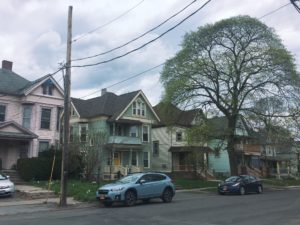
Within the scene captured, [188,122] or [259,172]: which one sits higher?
[188,122]

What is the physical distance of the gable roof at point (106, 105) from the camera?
1710 inches

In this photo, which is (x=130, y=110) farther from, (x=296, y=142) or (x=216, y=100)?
(x=296, y=142)

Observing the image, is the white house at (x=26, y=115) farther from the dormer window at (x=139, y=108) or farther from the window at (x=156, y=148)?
the window at (x=156, y=148)

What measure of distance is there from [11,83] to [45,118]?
443cm

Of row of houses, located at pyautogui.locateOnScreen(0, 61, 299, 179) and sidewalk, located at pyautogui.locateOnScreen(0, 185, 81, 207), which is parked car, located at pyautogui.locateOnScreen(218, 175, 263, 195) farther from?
sidewalk, located at pyautogui.locateOnScreen(0, 185, 81, 207)

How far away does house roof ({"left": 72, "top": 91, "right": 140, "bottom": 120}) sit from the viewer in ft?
143

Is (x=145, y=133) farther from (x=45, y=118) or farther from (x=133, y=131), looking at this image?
(x=45, y=118)

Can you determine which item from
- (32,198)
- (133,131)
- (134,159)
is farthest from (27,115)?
(32,198)

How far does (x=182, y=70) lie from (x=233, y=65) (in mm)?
4536

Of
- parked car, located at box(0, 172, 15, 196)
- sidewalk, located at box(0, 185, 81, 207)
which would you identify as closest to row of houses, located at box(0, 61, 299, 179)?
sidewalk, located at box(0, 185, 81, 207)

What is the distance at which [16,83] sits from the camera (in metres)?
37.8

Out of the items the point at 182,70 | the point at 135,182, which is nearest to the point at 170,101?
the point at 182,70

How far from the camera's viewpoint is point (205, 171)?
48.0 meters

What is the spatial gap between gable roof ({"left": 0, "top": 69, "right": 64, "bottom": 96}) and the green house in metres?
7.06
